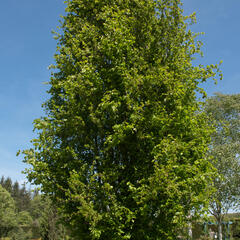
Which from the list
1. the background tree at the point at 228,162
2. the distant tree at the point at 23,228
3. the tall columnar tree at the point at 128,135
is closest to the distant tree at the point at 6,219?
the distant tree at the point at 23,228

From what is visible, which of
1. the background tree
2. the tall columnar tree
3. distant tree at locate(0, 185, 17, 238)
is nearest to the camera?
the tall columnar tree

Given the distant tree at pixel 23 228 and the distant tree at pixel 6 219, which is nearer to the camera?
the distant tree at pixel 6 219

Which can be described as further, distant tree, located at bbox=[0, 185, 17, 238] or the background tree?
distant tree, located at bbox=[0, 185, 17, 238]

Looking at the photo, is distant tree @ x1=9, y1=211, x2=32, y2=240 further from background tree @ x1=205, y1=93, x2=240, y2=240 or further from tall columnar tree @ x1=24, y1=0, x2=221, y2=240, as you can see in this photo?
tall columnar tree @ x1=24, y1=0, x2=221, y2=240

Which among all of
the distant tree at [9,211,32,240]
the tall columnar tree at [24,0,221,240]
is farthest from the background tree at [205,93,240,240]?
the distant tree at [9,211,32,240]

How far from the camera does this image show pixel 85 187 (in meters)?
8.51

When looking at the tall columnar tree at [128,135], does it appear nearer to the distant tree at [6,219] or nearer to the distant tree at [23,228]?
the distant tree at [23,228]

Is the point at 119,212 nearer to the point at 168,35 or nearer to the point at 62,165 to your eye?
the point at 62,165

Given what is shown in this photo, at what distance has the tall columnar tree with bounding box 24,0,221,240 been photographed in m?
8.07

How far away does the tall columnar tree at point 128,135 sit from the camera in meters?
8.07

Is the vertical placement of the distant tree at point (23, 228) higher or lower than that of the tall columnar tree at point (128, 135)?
lower

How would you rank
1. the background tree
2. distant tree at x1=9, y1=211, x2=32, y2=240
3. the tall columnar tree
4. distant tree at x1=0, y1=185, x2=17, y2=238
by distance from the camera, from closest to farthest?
the tall columnar tree
the background tree
distant tree at x1=0, y1=185, x2=17, y2=238
distant tree at x1=9, y1=211, x2=32, y2=240

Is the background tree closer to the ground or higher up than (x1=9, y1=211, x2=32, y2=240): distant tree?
higher up

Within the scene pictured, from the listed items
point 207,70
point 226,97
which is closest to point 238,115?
point 226,97
